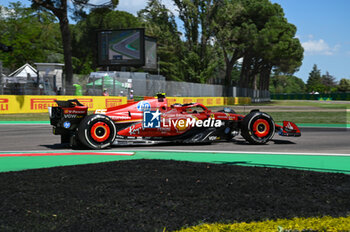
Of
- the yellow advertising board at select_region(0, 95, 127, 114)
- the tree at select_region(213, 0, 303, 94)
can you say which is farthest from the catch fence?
the tree at select_region(213, 0, 303, 94)

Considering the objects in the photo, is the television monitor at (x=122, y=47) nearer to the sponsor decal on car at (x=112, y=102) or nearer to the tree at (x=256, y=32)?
the tree at (x=256, y=32)

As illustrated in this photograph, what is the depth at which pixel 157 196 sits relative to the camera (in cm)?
460

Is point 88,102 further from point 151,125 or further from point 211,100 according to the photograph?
point 211,100

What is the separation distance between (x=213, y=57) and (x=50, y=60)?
30878 millimetres

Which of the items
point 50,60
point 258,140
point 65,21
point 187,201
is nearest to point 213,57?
point 65,21

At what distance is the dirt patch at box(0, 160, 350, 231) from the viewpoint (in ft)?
12.4

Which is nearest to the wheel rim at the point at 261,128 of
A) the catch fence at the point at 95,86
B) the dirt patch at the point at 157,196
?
the dirt patch at the point at 157,196

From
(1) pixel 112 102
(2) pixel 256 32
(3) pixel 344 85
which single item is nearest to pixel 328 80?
(3) pixel 344 85

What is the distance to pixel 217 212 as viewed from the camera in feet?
13.2

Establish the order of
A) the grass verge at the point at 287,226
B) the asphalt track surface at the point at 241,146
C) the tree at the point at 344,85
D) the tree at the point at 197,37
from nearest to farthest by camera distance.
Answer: the grass verge at the point at 287,226
the asphalt track surface at the point at 241,146
the tree at the point at 197,37
the tree at the point at 344,85

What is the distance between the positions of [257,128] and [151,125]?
260 centimetres

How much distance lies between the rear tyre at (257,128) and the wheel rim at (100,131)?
10.8 ft

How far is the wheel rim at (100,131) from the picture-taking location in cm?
862

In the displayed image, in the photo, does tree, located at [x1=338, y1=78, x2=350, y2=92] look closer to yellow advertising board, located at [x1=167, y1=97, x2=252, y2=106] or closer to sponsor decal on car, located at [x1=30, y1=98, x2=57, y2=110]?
yellow advertising board, located at [x1=167, y1=97, x2=252, y2=106]
